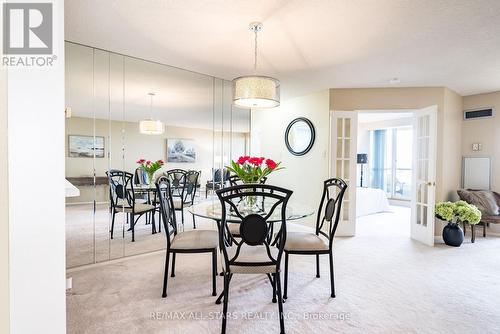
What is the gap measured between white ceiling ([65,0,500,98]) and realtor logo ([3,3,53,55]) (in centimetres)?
98

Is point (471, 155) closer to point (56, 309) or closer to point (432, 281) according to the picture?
point (432, 281)

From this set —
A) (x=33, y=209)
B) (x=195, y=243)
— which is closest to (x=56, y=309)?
(x=33, y=209)

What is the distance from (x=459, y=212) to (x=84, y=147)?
504 cm

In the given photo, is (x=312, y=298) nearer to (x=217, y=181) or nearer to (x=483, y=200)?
(x=217, y=181)

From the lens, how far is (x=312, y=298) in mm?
2340

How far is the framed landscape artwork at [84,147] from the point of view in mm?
2926

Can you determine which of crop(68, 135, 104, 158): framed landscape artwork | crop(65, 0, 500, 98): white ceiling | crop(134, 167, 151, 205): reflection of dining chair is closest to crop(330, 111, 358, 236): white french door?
crop(65, 0, 500, 98): white ceiling

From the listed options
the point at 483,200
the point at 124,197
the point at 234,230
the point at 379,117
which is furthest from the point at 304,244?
the point at 379,117

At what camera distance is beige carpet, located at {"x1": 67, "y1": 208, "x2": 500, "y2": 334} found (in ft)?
6.39

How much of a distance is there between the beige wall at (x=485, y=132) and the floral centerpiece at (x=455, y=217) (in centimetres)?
124

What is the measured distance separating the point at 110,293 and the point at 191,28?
250 centimetres

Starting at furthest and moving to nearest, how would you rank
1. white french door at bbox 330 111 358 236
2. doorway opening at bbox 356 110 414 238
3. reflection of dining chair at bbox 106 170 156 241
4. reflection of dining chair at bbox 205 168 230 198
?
doorway opening at bbox 356 110 414 238
white french door at bbox 330 111 358 236
reflection of dining chair at bbox 205 168 230 198
reflection of dining chair at bbox 106 170 156 241

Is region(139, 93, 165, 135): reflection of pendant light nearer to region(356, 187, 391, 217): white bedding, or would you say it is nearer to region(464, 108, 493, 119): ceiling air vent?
region(356, 187, 391, 217): white bedding

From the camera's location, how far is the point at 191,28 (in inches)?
97.5
